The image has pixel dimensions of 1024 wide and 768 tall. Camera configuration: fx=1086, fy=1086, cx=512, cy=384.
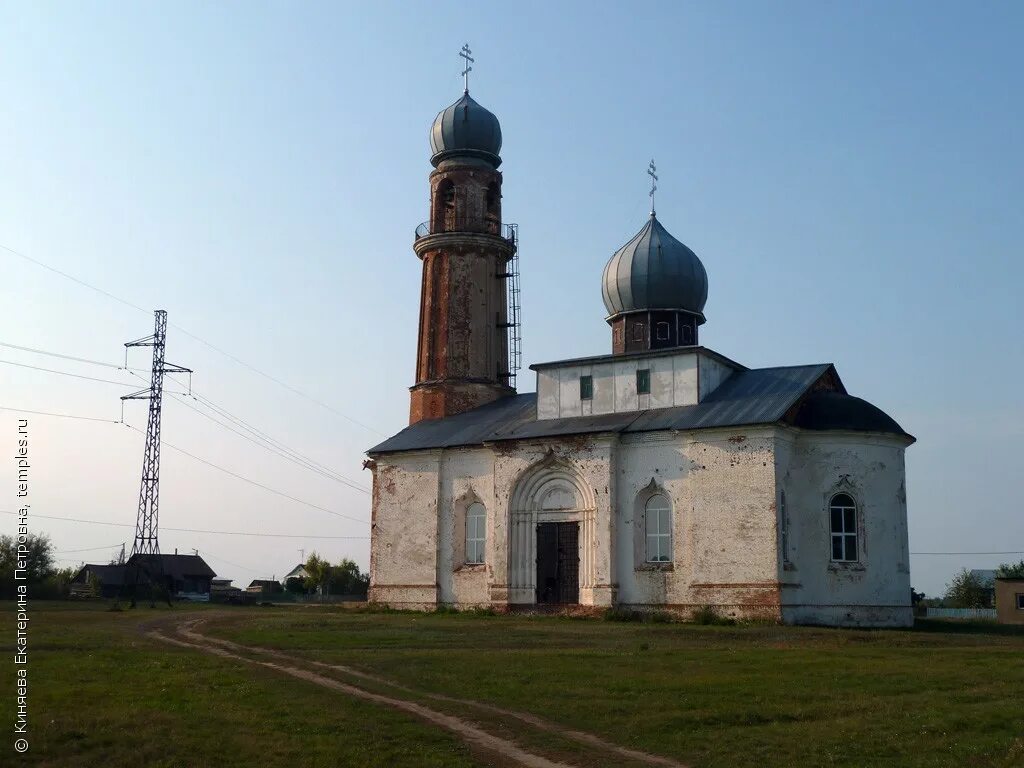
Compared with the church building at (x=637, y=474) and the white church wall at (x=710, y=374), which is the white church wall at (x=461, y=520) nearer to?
the church building at (x=637, y=474)

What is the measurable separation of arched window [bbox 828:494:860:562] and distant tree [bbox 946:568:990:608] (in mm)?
41989

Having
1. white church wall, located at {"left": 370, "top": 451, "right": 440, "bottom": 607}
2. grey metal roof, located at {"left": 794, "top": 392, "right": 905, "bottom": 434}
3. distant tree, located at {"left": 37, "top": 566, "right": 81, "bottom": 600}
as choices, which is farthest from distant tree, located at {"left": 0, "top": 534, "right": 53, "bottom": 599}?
grey metal roof, located at {"left": 794, "top": 392, "right": 905, "bottom": 434}

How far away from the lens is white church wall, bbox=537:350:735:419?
32.2 metres

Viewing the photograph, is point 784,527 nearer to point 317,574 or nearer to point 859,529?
point 859,529

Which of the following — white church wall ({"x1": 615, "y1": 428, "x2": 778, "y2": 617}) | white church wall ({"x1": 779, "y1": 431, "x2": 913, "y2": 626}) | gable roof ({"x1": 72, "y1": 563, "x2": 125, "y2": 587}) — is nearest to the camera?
white church wall ({"x1": 615, "y1": 428, "x2": 778, "y2": 617})

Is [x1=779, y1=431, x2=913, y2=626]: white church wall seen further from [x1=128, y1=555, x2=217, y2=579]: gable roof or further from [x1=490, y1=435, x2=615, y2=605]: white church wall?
[x1=128, y1=555, x2=217, y2=579]: gable roof

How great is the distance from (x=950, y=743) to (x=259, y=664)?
10.4 metres

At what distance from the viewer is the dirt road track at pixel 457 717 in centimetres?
1121

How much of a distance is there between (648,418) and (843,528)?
20.6 ft

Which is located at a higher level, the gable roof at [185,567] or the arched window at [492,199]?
→ the arched window at [492,199]

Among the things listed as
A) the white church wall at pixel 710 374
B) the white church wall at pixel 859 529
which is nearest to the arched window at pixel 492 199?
the white church wall at pixel 710 374

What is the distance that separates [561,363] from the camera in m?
34.6

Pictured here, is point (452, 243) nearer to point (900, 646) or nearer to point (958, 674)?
point (900, 646)

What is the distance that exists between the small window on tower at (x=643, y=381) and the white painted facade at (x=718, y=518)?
200 cm
